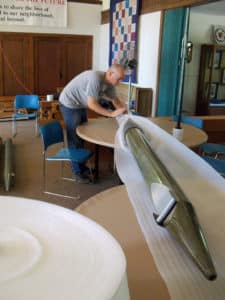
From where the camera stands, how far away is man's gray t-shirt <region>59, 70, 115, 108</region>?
3.19 meters

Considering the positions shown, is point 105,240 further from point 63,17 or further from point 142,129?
point 63,17

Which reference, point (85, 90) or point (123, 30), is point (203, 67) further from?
point (85, 90)

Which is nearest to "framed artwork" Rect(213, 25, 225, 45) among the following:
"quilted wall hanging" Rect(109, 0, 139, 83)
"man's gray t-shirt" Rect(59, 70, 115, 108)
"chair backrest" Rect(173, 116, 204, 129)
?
"quilted wall hanging" Rect(109, 0, 139, 83)

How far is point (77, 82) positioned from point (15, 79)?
14.1ft

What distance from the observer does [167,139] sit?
1307 millimetres

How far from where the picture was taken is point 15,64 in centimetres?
713

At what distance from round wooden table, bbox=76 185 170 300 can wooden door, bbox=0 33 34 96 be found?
20.6 feet

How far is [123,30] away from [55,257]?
20.8 feet

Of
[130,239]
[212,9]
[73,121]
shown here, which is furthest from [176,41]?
[130,239]

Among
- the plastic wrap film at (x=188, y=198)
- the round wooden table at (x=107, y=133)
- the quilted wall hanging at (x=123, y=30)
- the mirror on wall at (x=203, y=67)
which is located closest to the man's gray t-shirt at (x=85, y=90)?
the round wooden table at (x=107, y=133)

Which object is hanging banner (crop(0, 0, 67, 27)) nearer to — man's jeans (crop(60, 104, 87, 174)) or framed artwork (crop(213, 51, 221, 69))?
framed artwork (crop(213, 51, 221, 69))

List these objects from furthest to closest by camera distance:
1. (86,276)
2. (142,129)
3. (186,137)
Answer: (186,137) < (142,129) < (86,276)

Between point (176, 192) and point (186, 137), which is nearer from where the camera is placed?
point (176, 192)

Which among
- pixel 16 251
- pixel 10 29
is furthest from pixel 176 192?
pixel 10 29
